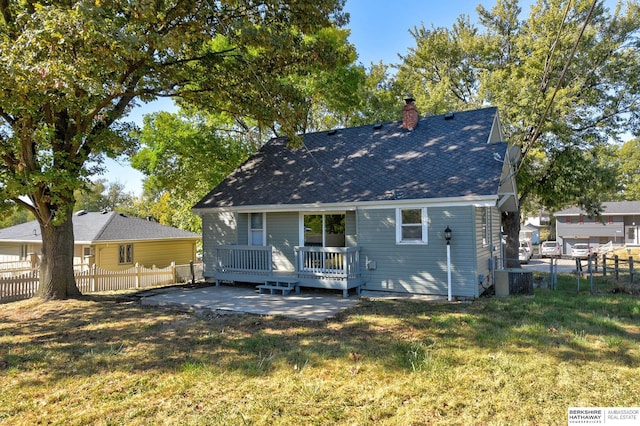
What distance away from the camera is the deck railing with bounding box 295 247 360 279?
437 inches

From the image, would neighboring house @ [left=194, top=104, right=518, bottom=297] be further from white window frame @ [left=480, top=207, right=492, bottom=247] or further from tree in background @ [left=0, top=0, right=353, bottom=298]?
tree in background @ [left=0, top=0, right=353, bottom=298]

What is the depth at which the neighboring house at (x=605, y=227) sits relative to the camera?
4478 centimetres

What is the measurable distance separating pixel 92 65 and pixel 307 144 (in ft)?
27.9

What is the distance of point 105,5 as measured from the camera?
8.12m

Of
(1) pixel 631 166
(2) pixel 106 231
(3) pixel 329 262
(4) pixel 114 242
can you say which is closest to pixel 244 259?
(3) pixel 329 262

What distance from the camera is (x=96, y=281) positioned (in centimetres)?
1469

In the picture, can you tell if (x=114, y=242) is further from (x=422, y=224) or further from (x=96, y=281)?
(x=422, y=224)

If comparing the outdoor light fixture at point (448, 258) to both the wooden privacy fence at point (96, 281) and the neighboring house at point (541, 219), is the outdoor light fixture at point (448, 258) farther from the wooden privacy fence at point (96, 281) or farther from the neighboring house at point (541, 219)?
the neighboring house at point (541, 219)

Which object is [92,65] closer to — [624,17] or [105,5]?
[105,5]

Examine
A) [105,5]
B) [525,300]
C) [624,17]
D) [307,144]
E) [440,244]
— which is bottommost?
[525,300]

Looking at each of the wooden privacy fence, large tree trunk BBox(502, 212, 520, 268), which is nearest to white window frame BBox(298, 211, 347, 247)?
the wooden privacy fence

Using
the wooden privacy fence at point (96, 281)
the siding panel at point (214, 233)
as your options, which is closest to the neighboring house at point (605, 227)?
the siding panel at point (214, 233)

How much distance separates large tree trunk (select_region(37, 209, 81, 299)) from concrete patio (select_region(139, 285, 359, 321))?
2.17 meters

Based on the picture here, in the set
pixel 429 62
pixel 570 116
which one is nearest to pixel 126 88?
pixel 570 116
